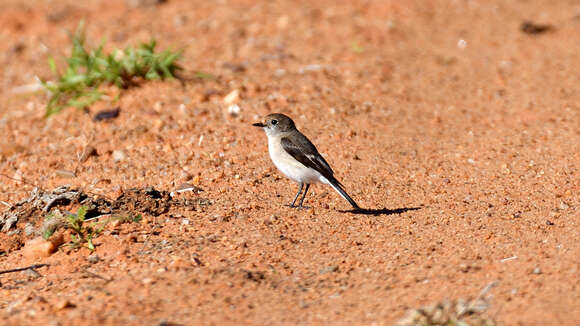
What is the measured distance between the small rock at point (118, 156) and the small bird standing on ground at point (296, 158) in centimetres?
161

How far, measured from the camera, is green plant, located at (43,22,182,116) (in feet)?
27.2

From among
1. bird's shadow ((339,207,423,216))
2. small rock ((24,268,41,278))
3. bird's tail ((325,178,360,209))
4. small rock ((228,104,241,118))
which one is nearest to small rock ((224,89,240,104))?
small rock ((228,104,241,118))

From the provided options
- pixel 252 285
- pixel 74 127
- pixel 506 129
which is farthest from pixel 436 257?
pixel 74 127

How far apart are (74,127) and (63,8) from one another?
4.74 meters

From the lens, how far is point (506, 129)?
788 cm

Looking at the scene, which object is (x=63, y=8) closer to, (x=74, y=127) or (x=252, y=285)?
(x=74, y=127)

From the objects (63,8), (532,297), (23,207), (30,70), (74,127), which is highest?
(63,8)

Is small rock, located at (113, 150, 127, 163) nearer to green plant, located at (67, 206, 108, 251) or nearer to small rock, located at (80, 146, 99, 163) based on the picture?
small rock, located at (80, 146, 99, 163)

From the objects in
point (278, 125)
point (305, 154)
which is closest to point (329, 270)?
point (305, 154)

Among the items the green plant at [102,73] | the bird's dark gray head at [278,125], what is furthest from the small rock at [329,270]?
the green plant at [102,73]

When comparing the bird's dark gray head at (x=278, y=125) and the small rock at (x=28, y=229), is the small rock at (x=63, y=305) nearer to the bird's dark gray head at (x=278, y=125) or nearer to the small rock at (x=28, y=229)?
the small rock at (x=28, y=229)

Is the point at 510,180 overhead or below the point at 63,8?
below

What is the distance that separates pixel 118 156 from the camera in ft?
23.6

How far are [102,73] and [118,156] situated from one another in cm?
162
